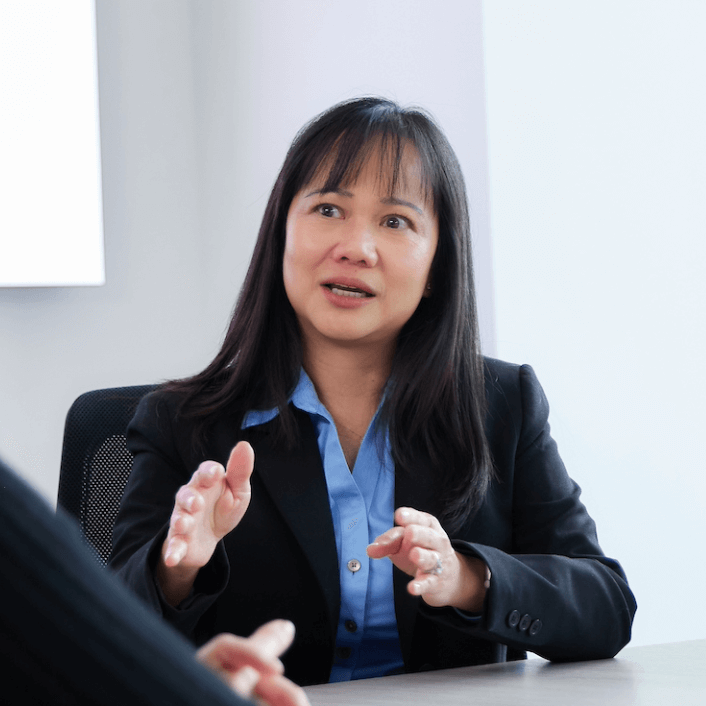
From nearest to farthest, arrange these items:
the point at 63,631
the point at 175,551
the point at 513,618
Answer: the point at 63,631, the point at 175,551, the point at 513,618

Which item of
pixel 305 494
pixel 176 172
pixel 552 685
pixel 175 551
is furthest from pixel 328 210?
pixel 176 172

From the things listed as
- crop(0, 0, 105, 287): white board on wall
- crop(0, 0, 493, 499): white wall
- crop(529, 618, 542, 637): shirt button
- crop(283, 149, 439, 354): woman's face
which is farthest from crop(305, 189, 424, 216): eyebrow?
crop(0, 0, 105, 287): white board on wall

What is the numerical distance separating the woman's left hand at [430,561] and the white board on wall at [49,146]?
4.90ft

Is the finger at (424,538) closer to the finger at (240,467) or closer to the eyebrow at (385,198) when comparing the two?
the finger at (240,467)

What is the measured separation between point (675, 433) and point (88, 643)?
1.88m

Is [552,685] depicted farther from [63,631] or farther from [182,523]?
[63,631]

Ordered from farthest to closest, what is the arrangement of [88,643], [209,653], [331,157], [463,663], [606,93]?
1. [606,93]
2. [331,157]
3. [463,663]
4. [209,653]
5. [88,643]

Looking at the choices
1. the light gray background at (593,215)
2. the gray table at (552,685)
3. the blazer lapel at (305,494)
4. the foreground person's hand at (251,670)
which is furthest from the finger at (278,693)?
the light gray background at (593,215)

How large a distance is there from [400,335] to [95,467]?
52cm

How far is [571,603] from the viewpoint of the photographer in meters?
1.09

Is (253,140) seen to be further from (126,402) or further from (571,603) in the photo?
(571,603)

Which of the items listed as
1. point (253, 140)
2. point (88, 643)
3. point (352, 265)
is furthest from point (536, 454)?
point (253, 140)

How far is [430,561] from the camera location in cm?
92

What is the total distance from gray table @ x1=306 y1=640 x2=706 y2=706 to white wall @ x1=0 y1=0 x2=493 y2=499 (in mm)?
1371
